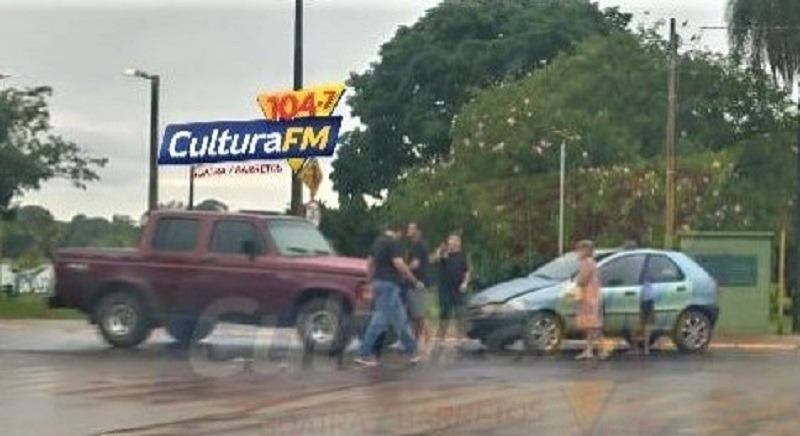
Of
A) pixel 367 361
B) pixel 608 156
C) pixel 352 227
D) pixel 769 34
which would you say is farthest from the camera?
pixel 352 227

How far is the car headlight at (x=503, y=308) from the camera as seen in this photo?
69.2ft

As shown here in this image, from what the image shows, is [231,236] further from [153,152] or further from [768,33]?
[768,33]

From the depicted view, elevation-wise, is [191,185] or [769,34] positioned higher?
[769,34]

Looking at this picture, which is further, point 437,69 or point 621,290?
point 437,69

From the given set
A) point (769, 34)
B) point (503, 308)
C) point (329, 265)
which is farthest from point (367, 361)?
point (769, 34)

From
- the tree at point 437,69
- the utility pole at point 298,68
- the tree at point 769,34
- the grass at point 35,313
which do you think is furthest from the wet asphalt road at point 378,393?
the tree at point 437,69

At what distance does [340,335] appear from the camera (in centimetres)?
2014

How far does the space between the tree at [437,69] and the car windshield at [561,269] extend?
39.4m

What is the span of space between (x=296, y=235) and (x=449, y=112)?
141ft

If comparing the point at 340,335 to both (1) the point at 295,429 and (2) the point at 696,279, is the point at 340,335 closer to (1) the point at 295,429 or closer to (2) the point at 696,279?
(2) the point at 696,279

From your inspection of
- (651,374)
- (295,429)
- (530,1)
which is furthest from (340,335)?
(530,1)

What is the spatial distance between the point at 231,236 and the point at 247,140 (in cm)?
1140

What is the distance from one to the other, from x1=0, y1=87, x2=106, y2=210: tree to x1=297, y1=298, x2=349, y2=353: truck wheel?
77.1 ft

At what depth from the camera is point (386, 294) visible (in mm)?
18719
